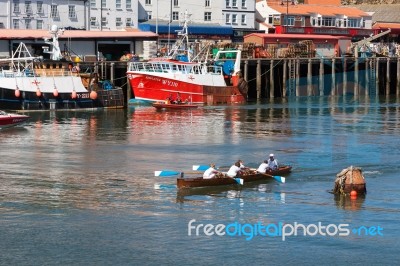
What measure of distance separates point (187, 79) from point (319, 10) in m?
45.9

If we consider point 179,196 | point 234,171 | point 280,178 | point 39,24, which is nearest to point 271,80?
point 39,24

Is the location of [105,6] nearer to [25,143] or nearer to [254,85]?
[254,85]

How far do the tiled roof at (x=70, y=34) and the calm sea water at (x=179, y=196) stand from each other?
18.7m

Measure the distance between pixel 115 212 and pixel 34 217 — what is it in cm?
320

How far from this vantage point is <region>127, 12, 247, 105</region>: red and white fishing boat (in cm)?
8200

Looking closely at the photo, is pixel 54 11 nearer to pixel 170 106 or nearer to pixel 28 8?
pixel 28 8

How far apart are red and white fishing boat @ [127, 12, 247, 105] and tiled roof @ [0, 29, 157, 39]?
25.6 ft

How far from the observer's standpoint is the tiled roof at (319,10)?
12112 cm

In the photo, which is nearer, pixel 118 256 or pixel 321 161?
pixel 118 256

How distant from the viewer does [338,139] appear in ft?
200

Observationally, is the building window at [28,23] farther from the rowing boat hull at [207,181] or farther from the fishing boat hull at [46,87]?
the rowing boat hull at [207,181]

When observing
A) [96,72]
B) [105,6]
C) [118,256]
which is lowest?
[118,256]

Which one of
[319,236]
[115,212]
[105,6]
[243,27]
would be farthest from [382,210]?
[243,27]

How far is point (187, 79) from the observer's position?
82938 millimetres
